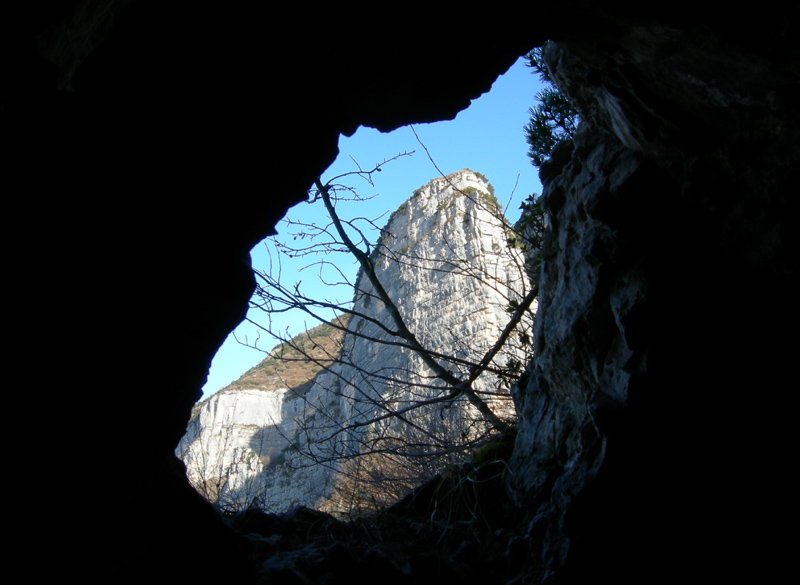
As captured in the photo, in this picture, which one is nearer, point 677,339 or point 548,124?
point 677,339

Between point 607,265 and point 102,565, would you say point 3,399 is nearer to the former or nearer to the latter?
point 102,565

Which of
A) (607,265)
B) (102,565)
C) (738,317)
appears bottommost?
(102,565)

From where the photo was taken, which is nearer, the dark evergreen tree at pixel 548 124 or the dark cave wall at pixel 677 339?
the dark cave wall at pixel 677 339

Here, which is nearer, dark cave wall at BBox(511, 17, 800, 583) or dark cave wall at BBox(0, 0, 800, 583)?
dark cave wall at BBox(0, 0, 800, 583)

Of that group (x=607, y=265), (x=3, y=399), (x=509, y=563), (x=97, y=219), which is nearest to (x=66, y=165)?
(x=97, y=219)

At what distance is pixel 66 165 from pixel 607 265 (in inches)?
95.5

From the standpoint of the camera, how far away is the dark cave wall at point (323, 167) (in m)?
1.68

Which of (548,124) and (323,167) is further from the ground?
(548,124)

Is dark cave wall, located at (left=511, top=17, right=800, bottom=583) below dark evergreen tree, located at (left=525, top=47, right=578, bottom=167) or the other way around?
below

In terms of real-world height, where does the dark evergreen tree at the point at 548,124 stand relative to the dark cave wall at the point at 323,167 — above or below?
above

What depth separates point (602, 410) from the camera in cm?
252

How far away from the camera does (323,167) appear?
2.45 metres

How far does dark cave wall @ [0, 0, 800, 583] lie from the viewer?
1.68 metres

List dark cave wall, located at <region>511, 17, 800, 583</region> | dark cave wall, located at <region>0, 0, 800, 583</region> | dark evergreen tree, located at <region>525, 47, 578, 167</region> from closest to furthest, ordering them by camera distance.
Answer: dark cave wall, located at <region>0, 0, 800, 583</region>
dark cave wall, located at <region>511, 17, 800, 583</region>
dark evergreen tree, located at <region>525, 47, 578, 167</region>
